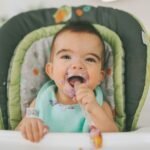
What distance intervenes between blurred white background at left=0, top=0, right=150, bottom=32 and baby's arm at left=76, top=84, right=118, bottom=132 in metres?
0.48

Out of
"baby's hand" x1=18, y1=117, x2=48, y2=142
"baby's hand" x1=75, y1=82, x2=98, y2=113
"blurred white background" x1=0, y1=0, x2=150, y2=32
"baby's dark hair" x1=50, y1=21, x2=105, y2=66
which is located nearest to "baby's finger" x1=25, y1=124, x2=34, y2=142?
"baby's hand" x1=18, y1=117, x2=48, y2=142

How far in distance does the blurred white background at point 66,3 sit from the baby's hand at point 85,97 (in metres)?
0.47

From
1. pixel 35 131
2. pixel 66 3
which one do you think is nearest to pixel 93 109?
pixel 35 131

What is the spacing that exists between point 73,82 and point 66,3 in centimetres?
45

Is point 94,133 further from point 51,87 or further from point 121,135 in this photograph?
point 51,87

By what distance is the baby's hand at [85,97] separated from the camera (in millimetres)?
778

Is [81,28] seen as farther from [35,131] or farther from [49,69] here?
[35,131]

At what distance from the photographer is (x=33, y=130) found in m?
0.73

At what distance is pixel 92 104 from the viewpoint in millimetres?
777

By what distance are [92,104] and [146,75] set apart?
19 centimetres

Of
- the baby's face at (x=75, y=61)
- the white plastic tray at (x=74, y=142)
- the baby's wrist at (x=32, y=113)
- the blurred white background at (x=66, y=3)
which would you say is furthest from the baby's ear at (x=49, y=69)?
the blurred white background at (x=66, y=3)

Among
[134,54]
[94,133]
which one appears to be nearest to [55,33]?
[134,54]

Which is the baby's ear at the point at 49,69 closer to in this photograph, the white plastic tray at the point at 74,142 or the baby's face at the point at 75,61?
the baby's face at the point at 75,61

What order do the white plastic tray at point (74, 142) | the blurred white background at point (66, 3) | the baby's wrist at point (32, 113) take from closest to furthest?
the white plastic tray at point (74, 142) → the baby's wrist at point (32, 113) → the blurred white background at point (66, 3)
